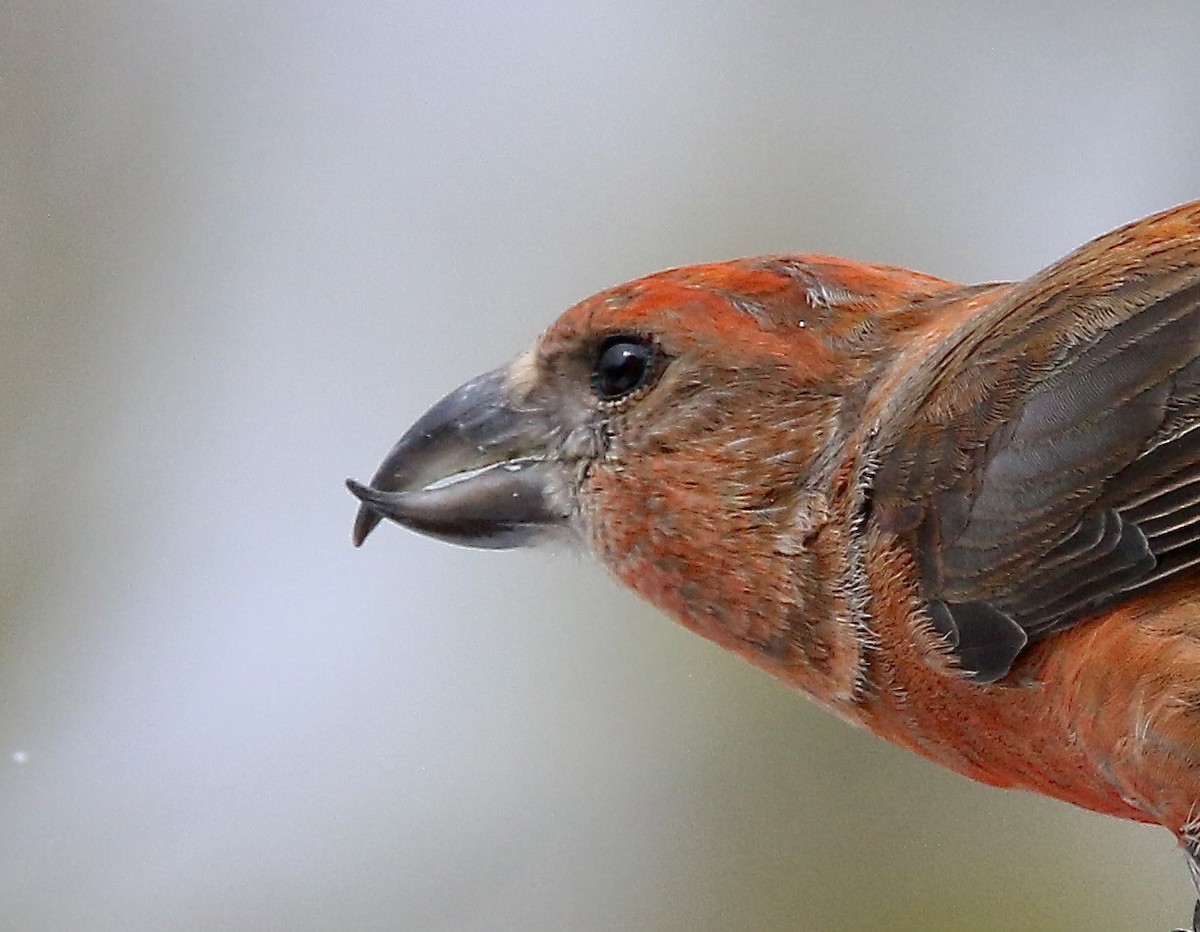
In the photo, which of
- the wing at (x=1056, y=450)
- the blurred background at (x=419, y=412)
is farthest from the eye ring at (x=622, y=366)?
the blurred background at (x=419, y=412)

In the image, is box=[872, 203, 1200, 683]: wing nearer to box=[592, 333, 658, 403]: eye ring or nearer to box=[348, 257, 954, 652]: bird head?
box=[348, 257, 954, 652]: bird head

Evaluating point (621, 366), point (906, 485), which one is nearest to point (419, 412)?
point (621, 366)

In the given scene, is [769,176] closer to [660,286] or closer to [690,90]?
[690,90]

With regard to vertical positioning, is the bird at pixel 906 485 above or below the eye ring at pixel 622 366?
below

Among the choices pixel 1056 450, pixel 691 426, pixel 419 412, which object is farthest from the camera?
pixel 419 412

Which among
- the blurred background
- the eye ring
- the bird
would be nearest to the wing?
the bird

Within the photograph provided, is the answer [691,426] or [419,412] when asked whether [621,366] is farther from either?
[419,412]

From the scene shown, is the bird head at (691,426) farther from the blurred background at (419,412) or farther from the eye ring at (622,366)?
the blurred background at (419,412)

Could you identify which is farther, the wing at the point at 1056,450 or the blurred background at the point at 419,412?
the blurred background at the point at 419,412
